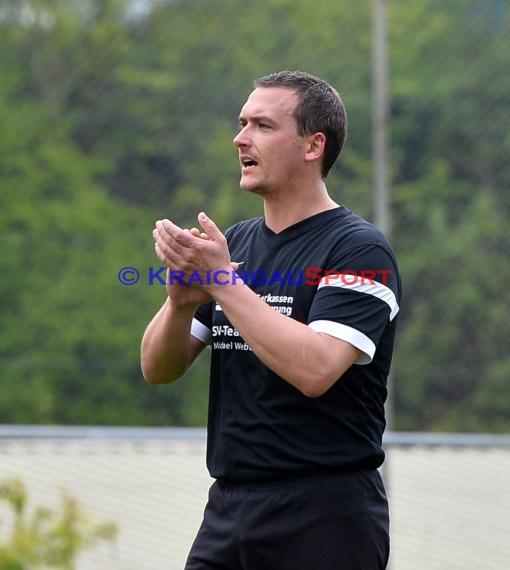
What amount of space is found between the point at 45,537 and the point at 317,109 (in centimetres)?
145

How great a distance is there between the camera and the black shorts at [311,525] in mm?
2844

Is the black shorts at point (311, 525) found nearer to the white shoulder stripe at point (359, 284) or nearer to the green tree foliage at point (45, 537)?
the white shoulder stripe at point (359, 284)

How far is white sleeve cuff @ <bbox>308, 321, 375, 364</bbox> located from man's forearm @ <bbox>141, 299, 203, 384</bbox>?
393mm

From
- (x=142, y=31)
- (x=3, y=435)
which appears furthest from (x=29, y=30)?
(x=3, y=435)

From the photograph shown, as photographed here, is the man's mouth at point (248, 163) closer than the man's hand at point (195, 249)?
No

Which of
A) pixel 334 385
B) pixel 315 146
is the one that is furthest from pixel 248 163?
pixel 334 385

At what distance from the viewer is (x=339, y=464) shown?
2848 mm

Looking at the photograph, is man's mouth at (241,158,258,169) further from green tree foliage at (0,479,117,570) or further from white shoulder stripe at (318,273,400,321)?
green tree foliage at (0,479,117,570)

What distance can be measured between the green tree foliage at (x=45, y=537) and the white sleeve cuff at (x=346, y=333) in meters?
0.75

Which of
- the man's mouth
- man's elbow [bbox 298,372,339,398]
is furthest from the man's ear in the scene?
man's elbow [bbox 298,372,339,398]

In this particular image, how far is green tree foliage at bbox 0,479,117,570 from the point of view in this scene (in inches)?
68.1

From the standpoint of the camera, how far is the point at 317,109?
303cm

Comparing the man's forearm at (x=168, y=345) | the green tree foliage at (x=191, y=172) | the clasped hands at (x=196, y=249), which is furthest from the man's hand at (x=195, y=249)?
the green tree foliage at (x=191, y=172)

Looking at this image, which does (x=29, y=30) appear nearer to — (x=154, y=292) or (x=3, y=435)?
(x=154, y=292)
